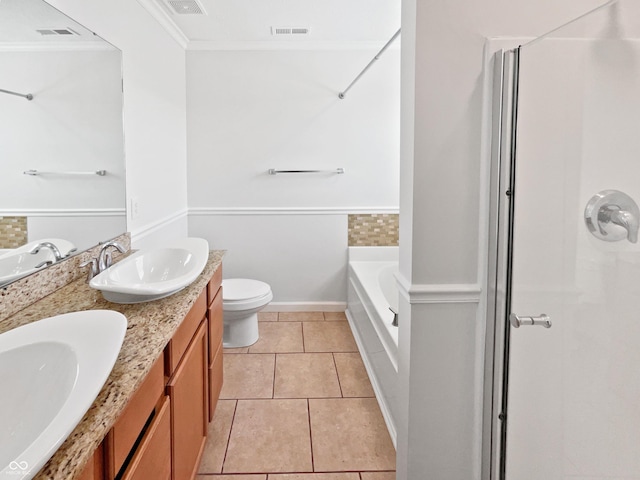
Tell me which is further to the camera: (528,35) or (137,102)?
(137,102)

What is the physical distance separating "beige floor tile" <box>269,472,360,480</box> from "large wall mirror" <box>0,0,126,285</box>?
4.27ft

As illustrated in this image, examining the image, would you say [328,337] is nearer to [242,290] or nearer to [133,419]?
[242,290]

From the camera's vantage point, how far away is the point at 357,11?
9.61 feet

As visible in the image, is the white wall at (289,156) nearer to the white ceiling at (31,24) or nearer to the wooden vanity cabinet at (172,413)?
the wooden vanity cabinet at (172,413)

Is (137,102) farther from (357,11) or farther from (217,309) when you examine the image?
(357,11)

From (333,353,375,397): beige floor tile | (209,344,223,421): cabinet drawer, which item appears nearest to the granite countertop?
(209,344,223,421): cabinet drawer

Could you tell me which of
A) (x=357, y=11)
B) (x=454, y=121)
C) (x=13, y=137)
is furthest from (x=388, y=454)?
(x=357, y=11)

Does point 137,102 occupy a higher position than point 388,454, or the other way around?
point 137,102

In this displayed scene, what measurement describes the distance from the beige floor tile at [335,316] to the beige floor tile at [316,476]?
73.0 inches

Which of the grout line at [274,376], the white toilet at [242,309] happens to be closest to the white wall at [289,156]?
the white toilet at [242,309]

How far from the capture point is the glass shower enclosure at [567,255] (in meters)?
1.05

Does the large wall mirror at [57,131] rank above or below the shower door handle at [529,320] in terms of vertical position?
above

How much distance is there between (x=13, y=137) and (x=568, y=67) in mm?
1690

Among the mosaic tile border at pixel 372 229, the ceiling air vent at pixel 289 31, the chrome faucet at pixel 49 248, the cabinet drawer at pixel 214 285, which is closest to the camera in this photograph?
the chrome faucet at pixel 49 248
